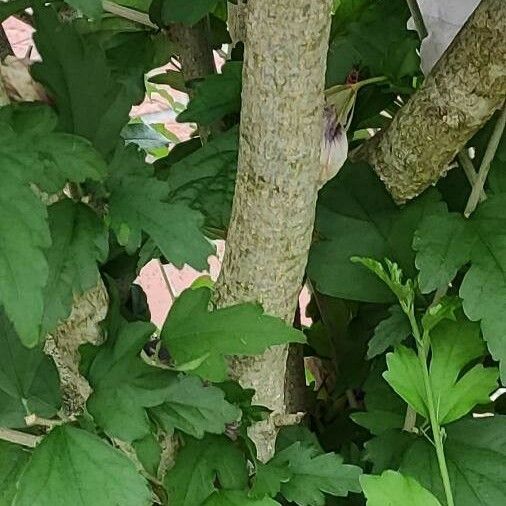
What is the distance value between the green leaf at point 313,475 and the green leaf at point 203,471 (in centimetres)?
2

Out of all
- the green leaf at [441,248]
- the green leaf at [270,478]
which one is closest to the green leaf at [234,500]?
the green leaf at [270,478]

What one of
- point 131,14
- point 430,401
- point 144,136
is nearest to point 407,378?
point 430,401

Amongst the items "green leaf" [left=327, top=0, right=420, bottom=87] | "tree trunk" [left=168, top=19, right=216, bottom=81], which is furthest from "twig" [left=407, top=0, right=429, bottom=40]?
"tree trunk" [left=168, top=19, right=216, bottom=81]

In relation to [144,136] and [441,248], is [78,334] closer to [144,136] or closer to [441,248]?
[441,248]

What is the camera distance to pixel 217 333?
36cm

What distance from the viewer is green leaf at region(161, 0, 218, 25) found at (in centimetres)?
39

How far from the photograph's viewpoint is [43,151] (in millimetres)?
307

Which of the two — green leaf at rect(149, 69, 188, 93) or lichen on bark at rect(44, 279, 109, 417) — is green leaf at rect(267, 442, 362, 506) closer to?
lichen on bark at rect(44, 279, 109, 417)

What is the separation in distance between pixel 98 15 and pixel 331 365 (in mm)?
369

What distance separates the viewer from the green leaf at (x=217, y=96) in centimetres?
40

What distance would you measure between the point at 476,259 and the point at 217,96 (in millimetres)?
132

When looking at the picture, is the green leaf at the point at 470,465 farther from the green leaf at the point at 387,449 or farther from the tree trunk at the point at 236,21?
the tree trunk at the point at 236,21

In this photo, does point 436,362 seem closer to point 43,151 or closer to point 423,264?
point 423,264

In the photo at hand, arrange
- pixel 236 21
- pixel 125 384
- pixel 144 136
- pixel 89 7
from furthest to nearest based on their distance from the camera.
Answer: pixel 144 136
pixel 236 21
pixel 125 384
pixel 89 7
